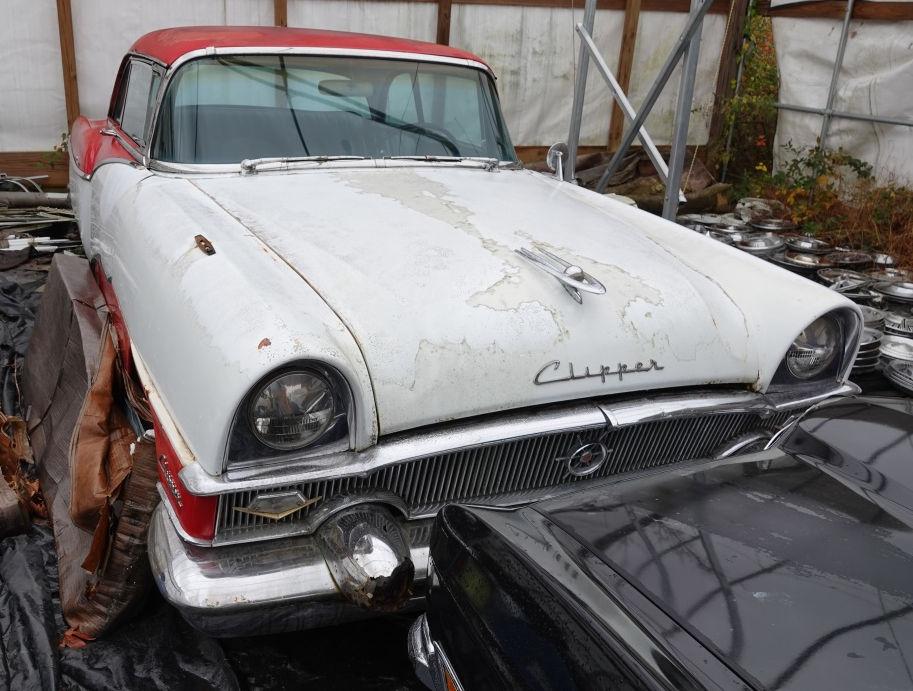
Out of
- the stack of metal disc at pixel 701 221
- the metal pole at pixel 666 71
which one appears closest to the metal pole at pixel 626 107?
the metal pole at pixel 666 71

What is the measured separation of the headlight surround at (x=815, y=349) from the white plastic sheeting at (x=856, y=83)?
4956 mm

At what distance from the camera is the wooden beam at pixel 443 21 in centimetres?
743

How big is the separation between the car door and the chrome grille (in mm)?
1473

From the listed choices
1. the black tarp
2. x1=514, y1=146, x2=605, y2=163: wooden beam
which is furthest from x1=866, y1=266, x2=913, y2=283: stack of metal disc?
the black tarp

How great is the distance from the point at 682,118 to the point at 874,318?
→ 147cm

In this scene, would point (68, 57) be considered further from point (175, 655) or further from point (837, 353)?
point (837, 353)

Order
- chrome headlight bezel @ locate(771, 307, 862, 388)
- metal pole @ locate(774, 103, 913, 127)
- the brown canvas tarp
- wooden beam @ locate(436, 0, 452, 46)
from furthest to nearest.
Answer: wooden beam @ locate(436, 0, 452, 46), metal pole @ locate(774, 103, 913, 127), chrome headlight bezel @ locate(771, 307, 862, 388), the brown canvas tarp

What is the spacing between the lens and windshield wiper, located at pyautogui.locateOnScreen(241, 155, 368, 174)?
2.90 m

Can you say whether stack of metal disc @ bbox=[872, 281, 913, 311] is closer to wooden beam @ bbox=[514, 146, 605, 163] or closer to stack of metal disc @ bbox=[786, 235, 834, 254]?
stack of metal disc @ bbox=[786, 235, 834, 254]

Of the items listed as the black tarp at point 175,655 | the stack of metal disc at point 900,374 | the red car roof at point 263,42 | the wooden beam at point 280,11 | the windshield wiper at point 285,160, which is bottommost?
the black tarp at point 175,655

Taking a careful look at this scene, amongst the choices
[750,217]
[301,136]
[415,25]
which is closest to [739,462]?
[301,136]

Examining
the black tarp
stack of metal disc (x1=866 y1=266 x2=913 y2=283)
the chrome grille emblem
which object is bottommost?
the black tarp

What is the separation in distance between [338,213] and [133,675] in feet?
4.74

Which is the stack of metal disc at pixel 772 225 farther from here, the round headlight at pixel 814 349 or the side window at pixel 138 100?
the side window at pixel 138 100
